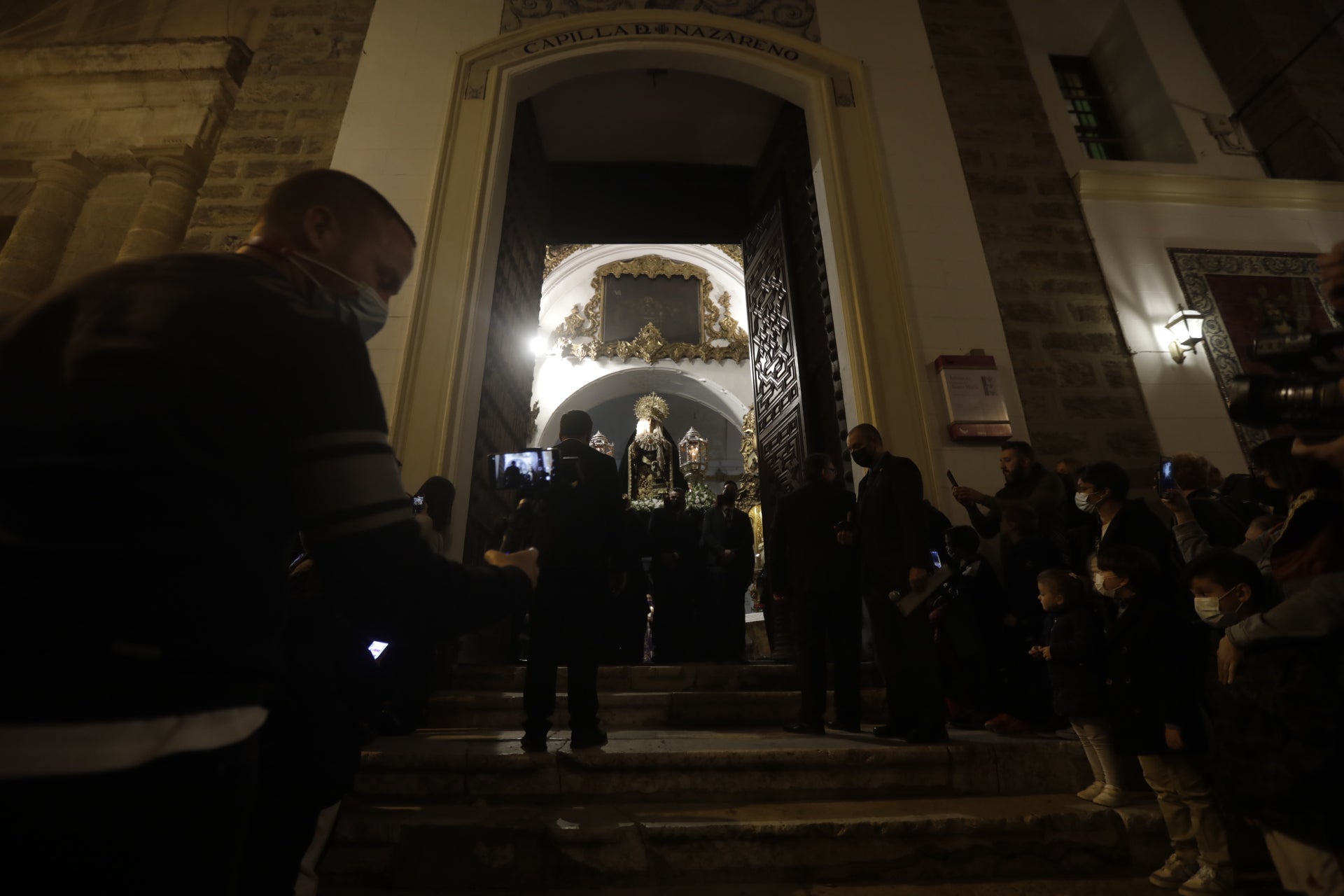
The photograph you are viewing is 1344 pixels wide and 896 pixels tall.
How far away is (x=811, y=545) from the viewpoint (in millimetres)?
3627

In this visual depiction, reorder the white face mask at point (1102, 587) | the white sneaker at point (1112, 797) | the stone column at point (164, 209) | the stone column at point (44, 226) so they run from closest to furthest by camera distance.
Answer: the white sneaker at point (1112, 797)
the white face mask at point (1102, 587)
the stone column at point (164, 209)
the stone column at point (44, 226)

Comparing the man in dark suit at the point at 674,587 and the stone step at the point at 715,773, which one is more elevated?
the man in dark suit at the point at 674,587

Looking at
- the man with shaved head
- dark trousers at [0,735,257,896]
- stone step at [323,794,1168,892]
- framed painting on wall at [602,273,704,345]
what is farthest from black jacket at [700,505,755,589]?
framed painting on wall at [602,273,704,345]

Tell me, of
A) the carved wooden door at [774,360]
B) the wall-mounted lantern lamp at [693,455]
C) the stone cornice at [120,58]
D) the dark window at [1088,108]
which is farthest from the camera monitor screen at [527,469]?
the wall-mounted lantern lamp at [693,455]

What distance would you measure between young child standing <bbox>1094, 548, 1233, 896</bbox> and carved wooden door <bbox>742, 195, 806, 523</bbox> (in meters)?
3.32

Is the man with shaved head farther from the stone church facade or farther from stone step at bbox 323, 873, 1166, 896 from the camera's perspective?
the stone church facade

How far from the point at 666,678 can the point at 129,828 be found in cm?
372

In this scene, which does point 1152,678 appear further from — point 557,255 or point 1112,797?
point 557,255

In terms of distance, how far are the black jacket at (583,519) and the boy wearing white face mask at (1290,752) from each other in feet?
7.87

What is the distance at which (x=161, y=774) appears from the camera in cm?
69

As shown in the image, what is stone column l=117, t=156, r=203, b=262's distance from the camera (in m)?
6.21

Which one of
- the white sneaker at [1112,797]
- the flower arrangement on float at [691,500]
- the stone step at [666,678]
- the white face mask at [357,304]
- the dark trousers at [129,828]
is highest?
the flower arrangement on float at [691,500]

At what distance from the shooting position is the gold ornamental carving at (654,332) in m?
15.7

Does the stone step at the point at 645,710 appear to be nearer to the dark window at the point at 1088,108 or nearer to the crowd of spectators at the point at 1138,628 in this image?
the crowd of spectators at the point at 1138,628
